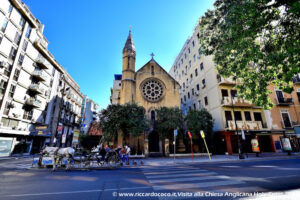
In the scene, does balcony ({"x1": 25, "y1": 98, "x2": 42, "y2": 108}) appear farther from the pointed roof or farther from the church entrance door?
the church entrance door

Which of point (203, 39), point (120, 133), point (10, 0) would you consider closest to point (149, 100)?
point (120, 133)

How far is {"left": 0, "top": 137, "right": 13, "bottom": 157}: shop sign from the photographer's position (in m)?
18.6

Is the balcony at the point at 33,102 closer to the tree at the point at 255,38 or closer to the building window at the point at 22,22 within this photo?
the building window at the point at 22,22

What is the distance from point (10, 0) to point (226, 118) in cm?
3519

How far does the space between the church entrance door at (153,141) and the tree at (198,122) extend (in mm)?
5619

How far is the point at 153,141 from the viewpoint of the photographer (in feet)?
72.9

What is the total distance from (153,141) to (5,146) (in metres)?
20.4

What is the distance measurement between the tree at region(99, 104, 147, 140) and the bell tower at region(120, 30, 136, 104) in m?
3.94

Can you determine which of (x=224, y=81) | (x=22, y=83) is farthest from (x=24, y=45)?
(x=224, y=81)

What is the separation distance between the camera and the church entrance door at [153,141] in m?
21.8

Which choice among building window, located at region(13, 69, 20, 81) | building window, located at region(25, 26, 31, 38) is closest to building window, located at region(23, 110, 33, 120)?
building window, located at region(13, 69, 20, 81)

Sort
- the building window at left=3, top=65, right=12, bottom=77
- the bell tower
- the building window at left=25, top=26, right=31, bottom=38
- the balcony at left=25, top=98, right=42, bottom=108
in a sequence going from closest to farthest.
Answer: the building window at left=3, top=65, right=12, bottom=77
the balcony at left=25, top=98, right=42, bottom=108
the building window at left=25, top=26, right=31, bottom=38
the bell tower

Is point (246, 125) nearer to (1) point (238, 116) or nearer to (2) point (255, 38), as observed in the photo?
(1) point (238, 116)

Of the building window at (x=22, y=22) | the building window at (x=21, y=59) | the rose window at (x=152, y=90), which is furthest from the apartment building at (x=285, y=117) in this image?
the building window at (x=22, y=22)
